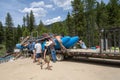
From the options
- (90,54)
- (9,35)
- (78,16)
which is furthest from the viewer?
(9,35)

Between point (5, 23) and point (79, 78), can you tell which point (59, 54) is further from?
point (5, 23)

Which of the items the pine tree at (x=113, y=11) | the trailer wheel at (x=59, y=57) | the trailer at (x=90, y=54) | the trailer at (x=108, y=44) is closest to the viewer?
the trailer at (x=90, y=54)

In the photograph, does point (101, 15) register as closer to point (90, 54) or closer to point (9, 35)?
point (90, 54)

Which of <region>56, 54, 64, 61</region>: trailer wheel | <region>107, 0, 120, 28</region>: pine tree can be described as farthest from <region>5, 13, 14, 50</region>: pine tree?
<region>56, 54, 64, 61</region>: trailer wheel

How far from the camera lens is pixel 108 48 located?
12.1 m

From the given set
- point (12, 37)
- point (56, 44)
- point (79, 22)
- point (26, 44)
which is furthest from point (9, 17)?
point (56, 44)

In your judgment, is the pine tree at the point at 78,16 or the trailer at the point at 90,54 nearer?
the trailer at the point at 90,54

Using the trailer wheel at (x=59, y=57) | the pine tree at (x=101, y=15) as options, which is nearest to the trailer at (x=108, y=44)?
the trailer wheel at (x=59, y=57)

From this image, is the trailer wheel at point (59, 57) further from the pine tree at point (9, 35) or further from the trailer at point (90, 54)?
the pine tree at point (9, 35)


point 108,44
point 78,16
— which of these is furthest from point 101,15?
point 108,44

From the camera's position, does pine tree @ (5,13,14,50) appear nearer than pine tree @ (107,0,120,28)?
No

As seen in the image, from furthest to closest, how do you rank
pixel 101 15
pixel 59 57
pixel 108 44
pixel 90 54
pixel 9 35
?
pixel 9 35 < pixel 101 15 < pixel 59 57 < pixel 90 54 < pixel 108 44

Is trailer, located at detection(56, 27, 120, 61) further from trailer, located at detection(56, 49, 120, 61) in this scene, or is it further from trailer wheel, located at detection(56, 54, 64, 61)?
trailer wheel, located at detection(56, 54, 64, 61)

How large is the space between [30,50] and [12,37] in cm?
4772
